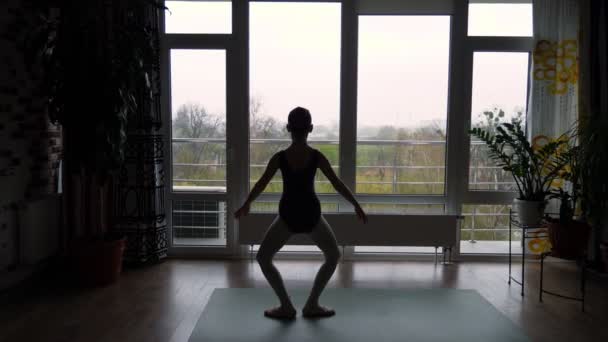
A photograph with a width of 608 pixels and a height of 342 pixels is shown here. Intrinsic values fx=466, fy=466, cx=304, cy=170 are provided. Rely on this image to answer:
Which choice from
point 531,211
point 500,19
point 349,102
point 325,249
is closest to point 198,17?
point 349,102

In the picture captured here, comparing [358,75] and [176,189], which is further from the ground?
[358,75]

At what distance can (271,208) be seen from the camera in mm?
4520

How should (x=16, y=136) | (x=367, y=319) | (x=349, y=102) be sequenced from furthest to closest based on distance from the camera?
(x=349, y=102), (x=16, y=136), (x=367, y=319)

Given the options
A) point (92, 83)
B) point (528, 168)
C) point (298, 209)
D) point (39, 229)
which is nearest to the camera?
point (298, 209)

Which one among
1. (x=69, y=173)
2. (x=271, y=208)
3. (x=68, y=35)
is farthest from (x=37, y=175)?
(x=271, y=208)

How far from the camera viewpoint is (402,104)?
440 centimetres

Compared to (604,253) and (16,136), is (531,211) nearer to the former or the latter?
(604,253)

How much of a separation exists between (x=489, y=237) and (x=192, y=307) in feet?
9.42

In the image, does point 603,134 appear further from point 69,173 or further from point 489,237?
point 69,173

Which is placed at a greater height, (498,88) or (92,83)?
(498,88)

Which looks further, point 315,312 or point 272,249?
point 315,312

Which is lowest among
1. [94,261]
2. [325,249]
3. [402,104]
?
[94,261]

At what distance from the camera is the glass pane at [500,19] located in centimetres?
430

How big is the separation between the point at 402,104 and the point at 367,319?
86.4 inches
